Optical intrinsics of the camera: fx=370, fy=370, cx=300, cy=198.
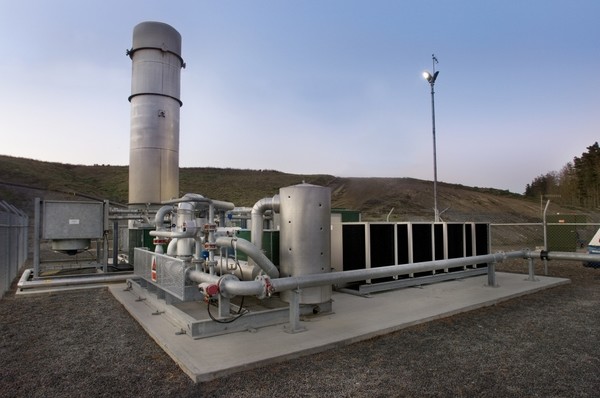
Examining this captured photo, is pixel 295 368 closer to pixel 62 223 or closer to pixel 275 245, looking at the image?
pixel 275 245

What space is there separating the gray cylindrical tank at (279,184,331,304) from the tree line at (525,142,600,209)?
5792cm

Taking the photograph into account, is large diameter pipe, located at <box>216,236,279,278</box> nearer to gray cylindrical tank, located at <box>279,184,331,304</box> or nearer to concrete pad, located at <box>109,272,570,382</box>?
gray cylindrical tank, located at <box>279,184,331,304</box>

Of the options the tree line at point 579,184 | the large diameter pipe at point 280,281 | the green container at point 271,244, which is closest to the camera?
the large diameter pipe at point 280,281

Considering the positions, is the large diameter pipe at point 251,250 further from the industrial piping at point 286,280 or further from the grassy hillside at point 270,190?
the grassy hillside at point 270,190

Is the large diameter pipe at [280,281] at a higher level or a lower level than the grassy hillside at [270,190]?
lower

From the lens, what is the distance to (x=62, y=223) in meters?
9.59

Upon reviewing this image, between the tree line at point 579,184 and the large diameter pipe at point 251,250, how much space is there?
58.6m

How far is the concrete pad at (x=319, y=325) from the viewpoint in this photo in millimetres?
4297

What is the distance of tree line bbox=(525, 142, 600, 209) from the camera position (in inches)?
2290

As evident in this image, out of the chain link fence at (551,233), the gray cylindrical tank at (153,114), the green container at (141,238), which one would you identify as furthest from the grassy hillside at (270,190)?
the green container at (141,238)

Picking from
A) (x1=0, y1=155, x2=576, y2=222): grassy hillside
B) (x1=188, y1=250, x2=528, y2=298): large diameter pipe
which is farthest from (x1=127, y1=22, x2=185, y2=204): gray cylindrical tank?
(x1=0, y1=155, x2=576, y2=222): grassy hillside

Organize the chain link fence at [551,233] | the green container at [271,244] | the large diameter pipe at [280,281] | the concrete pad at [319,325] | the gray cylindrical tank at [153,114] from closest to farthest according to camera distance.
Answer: the concrete pad at [319,325] → the large diameter pipe at [280,281] → the green container at [271,244] → the gray cylindrical tank at [153,114] → the chain link fence at [551,233]

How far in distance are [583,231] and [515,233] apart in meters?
7.07

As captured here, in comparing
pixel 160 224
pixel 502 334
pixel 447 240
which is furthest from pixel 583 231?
pixel 160 224
